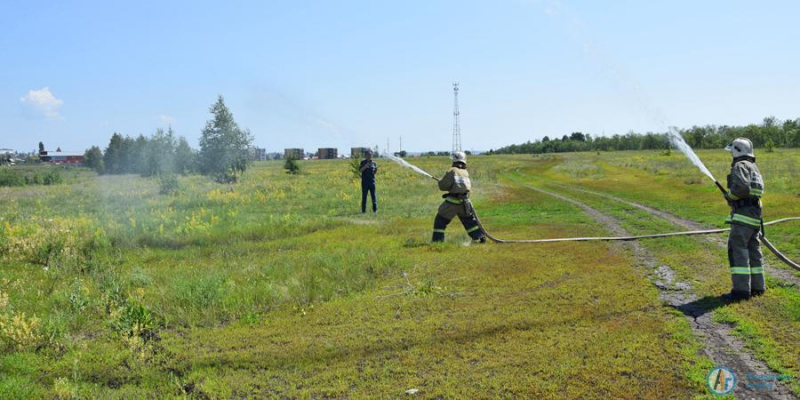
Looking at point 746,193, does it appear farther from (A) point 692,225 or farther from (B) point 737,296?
(A) point 692,225

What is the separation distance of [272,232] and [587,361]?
11.5m

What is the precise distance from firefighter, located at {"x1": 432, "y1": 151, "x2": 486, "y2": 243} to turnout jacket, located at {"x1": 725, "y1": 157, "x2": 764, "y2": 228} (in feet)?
18.1

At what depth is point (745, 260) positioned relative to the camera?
7203 mm

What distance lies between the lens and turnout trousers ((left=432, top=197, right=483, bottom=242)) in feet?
39.4

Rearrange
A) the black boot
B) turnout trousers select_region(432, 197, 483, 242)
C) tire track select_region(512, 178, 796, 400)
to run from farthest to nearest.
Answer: turnout trousers select_region(432, 197, 483, 242)
the black boot
tire track select_region(512, 178, 796, 400)

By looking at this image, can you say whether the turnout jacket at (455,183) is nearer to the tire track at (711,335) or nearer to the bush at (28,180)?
the tire track at (711,335)

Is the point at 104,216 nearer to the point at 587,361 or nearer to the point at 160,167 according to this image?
the point at 160,167

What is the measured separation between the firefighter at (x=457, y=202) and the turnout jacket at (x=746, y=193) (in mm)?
5520

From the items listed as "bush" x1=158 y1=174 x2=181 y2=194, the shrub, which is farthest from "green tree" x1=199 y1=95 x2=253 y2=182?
the shrub

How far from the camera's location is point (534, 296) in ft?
25.9

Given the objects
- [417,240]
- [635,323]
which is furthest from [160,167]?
[635,323]

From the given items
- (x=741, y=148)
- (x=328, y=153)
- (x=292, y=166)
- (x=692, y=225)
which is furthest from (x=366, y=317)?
(x=328, y=153)

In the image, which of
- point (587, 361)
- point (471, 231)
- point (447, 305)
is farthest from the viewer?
point (471, 231)

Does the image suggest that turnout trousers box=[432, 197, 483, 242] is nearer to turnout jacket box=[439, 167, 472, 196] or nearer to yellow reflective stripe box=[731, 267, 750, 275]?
turnout jacket box=[439, 167, 472, 196]
